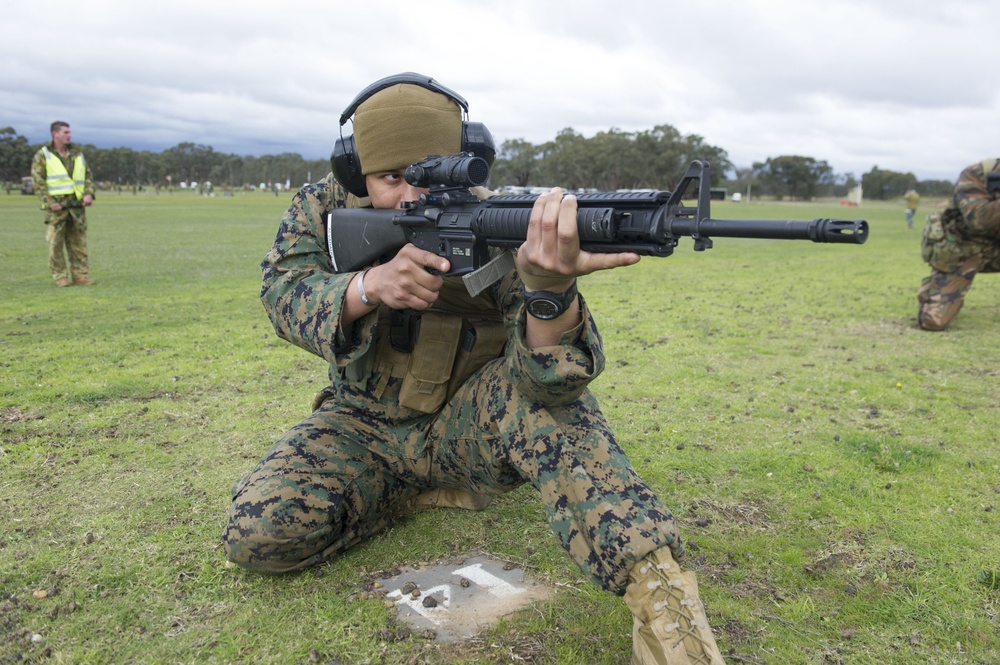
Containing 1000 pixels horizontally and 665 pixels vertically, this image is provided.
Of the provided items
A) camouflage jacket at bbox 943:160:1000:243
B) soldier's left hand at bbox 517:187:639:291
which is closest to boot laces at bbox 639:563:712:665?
soldier's left hand at bbox 517:187:639:291

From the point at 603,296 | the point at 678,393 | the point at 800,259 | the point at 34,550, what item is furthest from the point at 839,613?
the point at 800,259

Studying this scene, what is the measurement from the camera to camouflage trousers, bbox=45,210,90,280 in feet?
40.1

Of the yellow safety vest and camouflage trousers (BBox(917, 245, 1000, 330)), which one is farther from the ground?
the yellow safety vest

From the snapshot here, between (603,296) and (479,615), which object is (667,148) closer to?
(603,296)

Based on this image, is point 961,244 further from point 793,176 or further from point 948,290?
point 793,176

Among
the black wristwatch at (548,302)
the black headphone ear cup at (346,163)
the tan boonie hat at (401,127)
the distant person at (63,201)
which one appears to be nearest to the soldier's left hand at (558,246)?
the black wristwatch at (548,302)

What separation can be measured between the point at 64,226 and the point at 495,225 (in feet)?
39.1

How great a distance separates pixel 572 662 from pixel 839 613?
1.27 metres

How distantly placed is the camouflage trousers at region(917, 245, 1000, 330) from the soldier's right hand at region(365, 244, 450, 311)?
807 centimetres

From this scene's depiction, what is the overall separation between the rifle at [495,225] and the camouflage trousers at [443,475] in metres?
0.70

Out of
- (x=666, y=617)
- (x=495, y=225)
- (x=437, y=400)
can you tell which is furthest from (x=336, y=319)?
(x=666, y=617)

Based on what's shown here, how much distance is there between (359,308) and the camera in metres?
3.58

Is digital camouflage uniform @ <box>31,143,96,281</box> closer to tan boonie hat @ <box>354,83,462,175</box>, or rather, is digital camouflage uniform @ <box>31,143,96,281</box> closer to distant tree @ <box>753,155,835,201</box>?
tan boonie hat @ <box>354,83,462,175</box>

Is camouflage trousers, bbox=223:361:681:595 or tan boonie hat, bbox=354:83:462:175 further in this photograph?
tan boonie hat, bbox=354:83:462:175
